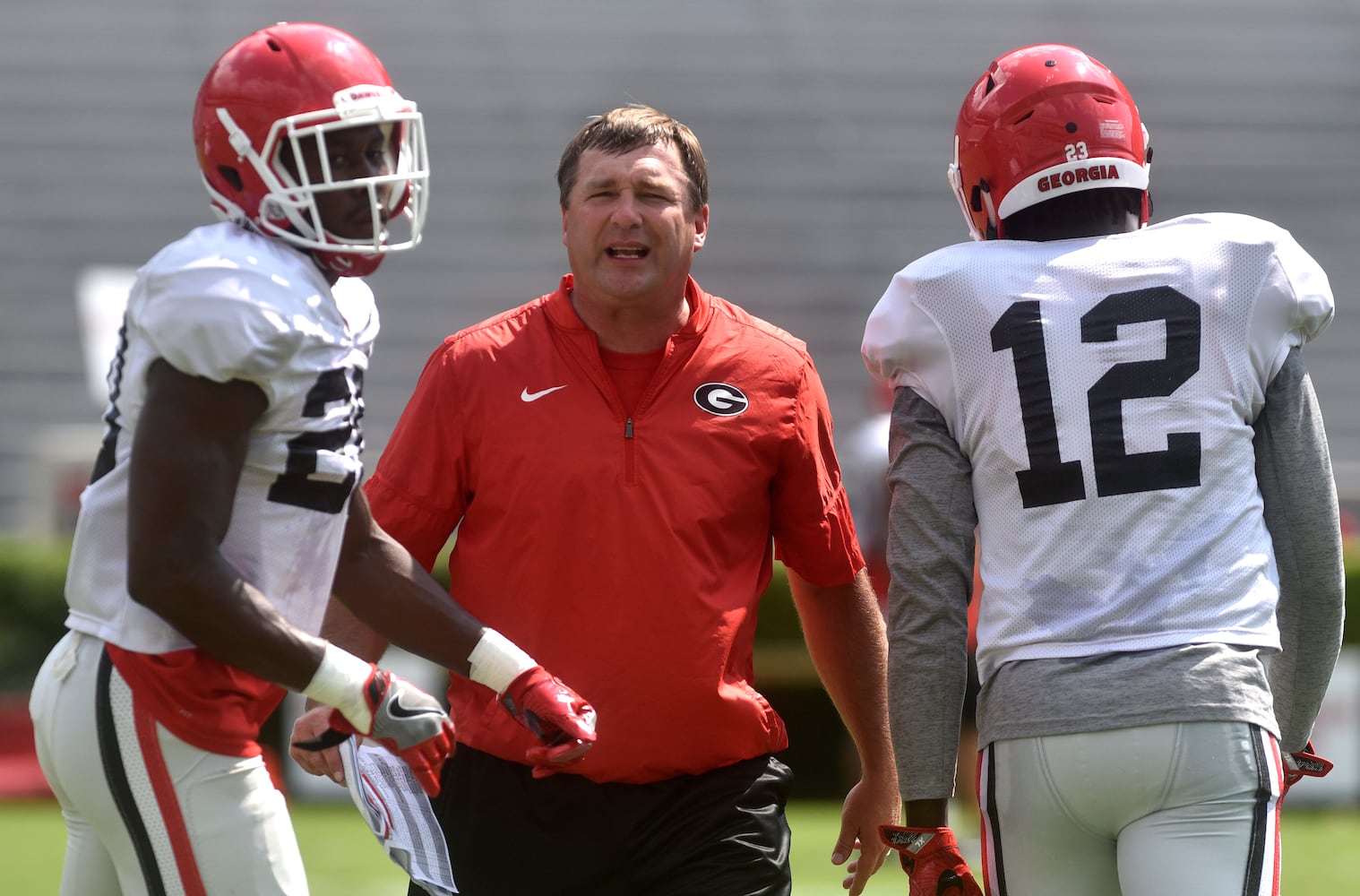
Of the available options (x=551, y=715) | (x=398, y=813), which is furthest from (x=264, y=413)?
(x=398, y=813)

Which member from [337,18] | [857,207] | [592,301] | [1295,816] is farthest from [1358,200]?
[592,301]

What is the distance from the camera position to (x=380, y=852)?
7227 mm

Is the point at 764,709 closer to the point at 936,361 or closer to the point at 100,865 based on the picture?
the point at 936,361

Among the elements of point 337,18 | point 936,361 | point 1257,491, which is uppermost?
point 337,18

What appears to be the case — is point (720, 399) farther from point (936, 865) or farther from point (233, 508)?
point (233, 508)

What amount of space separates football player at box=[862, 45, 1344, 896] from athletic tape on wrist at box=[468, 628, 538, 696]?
564 mm

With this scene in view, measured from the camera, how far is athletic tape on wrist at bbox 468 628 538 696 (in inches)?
100.0

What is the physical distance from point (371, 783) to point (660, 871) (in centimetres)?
57

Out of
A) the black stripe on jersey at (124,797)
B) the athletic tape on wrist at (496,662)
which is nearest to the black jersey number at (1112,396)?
the athletic tape on wrist at (496,662)

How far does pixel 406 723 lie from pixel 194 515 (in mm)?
387

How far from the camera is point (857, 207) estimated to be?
13555mm

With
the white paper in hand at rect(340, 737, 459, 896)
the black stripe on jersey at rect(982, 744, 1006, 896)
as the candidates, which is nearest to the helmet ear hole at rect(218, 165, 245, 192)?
the white paper in hand at rect(340, 737, 459, 896)

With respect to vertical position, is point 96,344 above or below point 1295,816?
above

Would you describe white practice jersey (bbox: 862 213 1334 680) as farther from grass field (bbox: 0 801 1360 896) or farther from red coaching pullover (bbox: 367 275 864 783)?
grass field (bbox: 0 801 1360 896)
